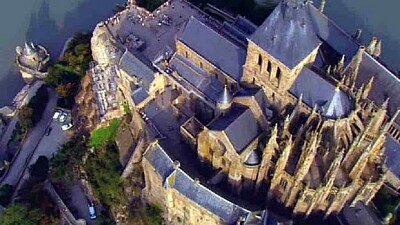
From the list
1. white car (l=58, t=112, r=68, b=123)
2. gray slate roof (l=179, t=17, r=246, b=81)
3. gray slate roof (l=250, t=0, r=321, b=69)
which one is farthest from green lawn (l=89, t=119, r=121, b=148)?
gray slate roof (l=250, t=0, r=321, b=69)

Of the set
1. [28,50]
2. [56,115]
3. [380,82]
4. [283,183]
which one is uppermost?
[380,82]

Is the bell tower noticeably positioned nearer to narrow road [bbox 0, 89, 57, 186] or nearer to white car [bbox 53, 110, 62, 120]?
white car [bbox 53, 110, 62, 120]

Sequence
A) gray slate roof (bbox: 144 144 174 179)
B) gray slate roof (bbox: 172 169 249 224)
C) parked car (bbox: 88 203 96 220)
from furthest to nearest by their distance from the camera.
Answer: parked car (bbox: 88 203 96 220)
gray slate roof (bbox: 144 144 174 179)
gray slate roof (bbox: 172 169 249 224)

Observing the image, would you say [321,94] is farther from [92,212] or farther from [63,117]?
[63,117]

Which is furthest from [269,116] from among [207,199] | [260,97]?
[207,199]

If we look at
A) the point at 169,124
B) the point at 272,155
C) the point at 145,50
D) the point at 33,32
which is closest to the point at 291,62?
the point at 272,155
